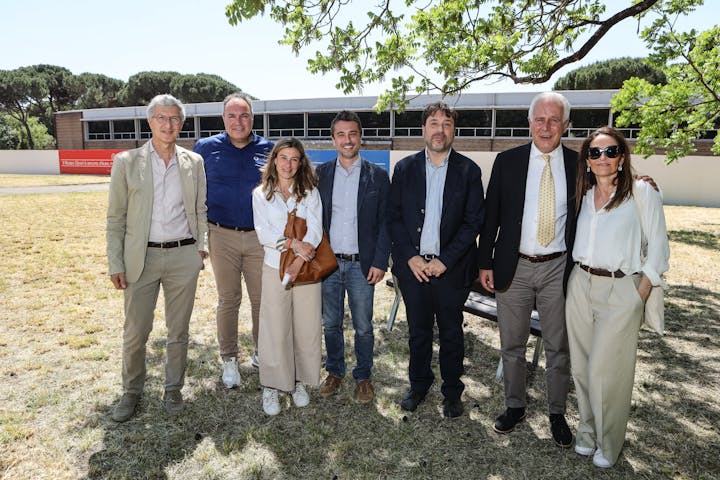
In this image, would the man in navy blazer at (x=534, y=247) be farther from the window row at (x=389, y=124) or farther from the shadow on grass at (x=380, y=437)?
the window row at (x=389, y=124)

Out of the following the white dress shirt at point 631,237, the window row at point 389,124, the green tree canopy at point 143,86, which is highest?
the green tree canopy at point 143,86

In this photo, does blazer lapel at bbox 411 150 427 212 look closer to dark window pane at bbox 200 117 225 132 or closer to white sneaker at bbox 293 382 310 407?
white sneaker at bbox 293 382 310 407

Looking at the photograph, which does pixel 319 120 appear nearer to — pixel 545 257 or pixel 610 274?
pixel 545 257

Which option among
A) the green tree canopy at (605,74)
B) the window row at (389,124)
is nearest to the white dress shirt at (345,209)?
the window row at (389,124)

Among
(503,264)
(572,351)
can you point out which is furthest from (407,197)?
(572,351)

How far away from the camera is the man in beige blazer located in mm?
3410

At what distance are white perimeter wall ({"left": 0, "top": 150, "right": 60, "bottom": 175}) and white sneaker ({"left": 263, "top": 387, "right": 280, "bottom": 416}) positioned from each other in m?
38.4

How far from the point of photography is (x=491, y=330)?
5609 mm

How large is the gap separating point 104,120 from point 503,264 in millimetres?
50313

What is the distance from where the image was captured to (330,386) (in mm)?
4027

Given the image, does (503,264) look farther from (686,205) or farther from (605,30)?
(686,205)

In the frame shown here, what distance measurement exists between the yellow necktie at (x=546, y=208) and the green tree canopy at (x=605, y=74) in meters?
45.3

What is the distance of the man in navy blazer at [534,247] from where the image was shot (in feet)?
10.6

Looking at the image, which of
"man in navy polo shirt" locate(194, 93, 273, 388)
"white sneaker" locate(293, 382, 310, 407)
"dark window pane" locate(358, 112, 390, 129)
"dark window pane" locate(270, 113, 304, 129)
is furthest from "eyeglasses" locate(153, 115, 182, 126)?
"dark window pane" locate(270, 113, 304, 129)
